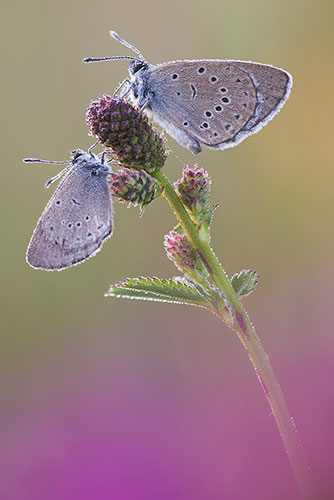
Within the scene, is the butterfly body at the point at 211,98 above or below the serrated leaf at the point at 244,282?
above

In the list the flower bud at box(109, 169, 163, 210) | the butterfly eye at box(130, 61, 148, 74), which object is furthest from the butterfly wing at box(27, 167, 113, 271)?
the butterfly eye at box(130, 61, 148, 74)

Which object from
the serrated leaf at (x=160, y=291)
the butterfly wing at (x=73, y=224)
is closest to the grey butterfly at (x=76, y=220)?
the butterfly wing at (x=73, y=224)

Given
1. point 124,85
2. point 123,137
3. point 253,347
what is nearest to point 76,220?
point 123,137

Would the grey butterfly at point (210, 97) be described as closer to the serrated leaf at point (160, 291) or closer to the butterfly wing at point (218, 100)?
the butterfly wing at point (218, 100)

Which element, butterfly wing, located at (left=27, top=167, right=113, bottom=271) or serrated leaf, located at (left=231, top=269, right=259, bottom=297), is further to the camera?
butterfly wing, located at (left=27, top=167, right=113, bottom=271)

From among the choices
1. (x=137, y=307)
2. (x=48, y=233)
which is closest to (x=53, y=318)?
(x=137, y=307)

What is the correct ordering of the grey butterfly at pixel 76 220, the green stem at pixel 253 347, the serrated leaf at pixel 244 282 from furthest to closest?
the grey butterfly at pixel 76 220
the serrated leaf at pixel 244 282
the green stem at pixel 253 347

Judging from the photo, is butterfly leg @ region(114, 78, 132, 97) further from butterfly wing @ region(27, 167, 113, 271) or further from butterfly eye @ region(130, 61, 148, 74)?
butterfly wing @ region(27, 167, 113, 271)
